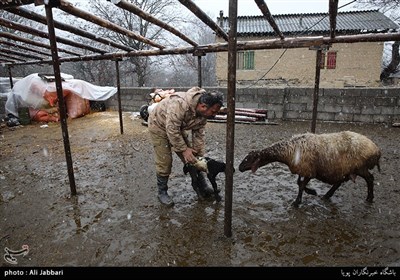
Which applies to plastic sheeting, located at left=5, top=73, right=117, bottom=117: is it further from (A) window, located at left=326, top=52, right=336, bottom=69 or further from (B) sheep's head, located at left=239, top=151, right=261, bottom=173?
(A) window, located at left=326, top=52, right=336, bottom=69

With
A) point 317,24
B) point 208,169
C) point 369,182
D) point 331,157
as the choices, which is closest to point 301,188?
point 331,157

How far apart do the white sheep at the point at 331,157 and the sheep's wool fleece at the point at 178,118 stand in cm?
135

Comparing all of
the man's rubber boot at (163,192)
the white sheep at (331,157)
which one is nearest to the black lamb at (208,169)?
the man's rubber boot at (163,192)

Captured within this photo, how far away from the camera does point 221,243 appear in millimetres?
2969

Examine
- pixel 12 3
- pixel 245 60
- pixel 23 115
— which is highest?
pixel 245 60

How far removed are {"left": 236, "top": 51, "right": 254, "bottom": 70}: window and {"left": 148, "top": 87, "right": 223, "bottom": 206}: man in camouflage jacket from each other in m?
16.2

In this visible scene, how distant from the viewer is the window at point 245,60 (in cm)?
1866

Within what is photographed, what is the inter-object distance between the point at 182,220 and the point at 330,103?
23.9ft

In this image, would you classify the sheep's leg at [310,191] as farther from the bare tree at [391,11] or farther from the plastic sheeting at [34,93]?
the bare tree at [391,11]

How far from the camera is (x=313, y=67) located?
59.2 feet

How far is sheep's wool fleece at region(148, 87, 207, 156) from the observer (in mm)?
3383

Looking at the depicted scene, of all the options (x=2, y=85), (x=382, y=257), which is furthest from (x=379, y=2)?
(x=2, y=85)

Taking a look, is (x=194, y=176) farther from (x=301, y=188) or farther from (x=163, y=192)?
A: (x=301, y=188)

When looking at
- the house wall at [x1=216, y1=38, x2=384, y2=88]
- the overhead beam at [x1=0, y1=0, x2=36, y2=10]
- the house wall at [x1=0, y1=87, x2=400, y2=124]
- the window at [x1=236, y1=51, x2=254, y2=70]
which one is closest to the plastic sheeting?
the house wall at [x1=0, y1=87, x2=400, y2=124]
